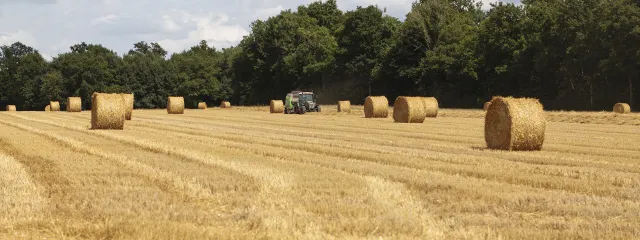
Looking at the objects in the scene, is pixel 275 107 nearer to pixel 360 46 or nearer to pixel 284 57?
pixel 360 46

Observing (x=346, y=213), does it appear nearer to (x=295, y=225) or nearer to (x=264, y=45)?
(x=295, y=225)

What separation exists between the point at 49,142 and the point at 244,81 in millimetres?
80935

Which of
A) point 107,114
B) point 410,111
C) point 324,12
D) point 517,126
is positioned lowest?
point 410,111

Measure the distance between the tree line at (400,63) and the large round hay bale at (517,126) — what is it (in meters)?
32.1

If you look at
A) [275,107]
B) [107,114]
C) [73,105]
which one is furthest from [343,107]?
[107,114]

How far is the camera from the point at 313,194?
29.3 ft

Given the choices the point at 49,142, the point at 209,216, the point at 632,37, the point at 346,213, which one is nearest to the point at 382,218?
the point at 346,213

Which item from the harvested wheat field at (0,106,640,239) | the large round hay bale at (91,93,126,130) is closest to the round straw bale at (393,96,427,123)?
the large round hay bale at (91,93,126,130)

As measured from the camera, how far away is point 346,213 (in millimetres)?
7652

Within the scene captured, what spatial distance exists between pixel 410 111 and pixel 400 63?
3885 cm

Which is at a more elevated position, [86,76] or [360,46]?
[360,46]

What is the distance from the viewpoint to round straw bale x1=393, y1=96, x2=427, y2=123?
32.8 metres

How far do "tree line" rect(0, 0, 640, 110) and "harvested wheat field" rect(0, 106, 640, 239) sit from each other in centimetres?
3885

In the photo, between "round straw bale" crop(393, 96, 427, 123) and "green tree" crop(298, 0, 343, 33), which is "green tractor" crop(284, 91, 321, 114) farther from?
"green tree" crop(298, 0, 343, 33)
